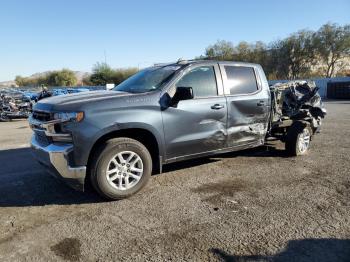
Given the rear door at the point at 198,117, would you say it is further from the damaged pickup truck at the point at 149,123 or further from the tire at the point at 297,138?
the tire at the point at 297,138

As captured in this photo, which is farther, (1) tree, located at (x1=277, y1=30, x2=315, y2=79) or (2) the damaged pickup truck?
(1) tree, located at (x1=277, y1=30, x2=315, y2=79)

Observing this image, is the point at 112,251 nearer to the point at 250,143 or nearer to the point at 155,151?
the point at 155,151

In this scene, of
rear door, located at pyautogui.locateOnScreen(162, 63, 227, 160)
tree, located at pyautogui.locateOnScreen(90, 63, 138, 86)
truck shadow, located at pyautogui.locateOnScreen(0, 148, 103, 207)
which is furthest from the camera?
tree, located at pyautogui.locateOnScreen(90, 63, 138, 86)

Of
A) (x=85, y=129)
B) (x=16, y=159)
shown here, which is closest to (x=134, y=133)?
(x=85, y=129)

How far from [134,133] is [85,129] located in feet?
2.66

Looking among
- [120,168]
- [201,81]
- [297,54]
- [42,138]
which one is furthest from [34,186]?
[297,54]

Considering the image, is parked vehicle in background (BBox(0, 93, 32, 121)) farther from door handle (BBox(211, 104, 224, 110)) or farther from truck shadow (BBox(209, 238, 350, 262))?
truck shadow (BBox(209, 238, 350, 262))

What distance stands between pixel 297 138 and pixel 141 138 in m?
3.47

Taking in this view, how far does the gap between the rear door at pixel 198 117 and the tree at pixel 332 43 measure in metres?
54.0

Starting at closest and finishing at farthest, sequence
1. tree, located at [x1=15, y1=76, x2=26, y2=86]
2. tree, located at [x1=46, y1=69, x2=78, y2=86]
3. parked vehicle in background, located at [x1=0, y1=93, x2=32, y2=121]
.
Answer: parked vehicle in background, located at [x1=0, y1=93, x2=32, y2=121] < tree, located at [x1=46, y1=69, x2=78, y2=86] < tree, located at [x1=15, y1=76, x2=26, y2=86]

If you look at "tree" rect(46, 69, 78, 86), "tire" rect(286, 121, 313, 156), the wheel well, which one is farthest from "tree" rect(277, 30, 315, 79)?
the wheel well

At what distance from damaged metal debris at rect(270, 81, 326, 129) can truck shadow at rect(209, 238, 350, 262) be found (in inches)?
168

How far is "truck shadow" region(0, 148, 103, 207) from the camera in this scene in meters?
4.55

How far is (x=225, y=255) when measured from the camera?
3107 millimetres
